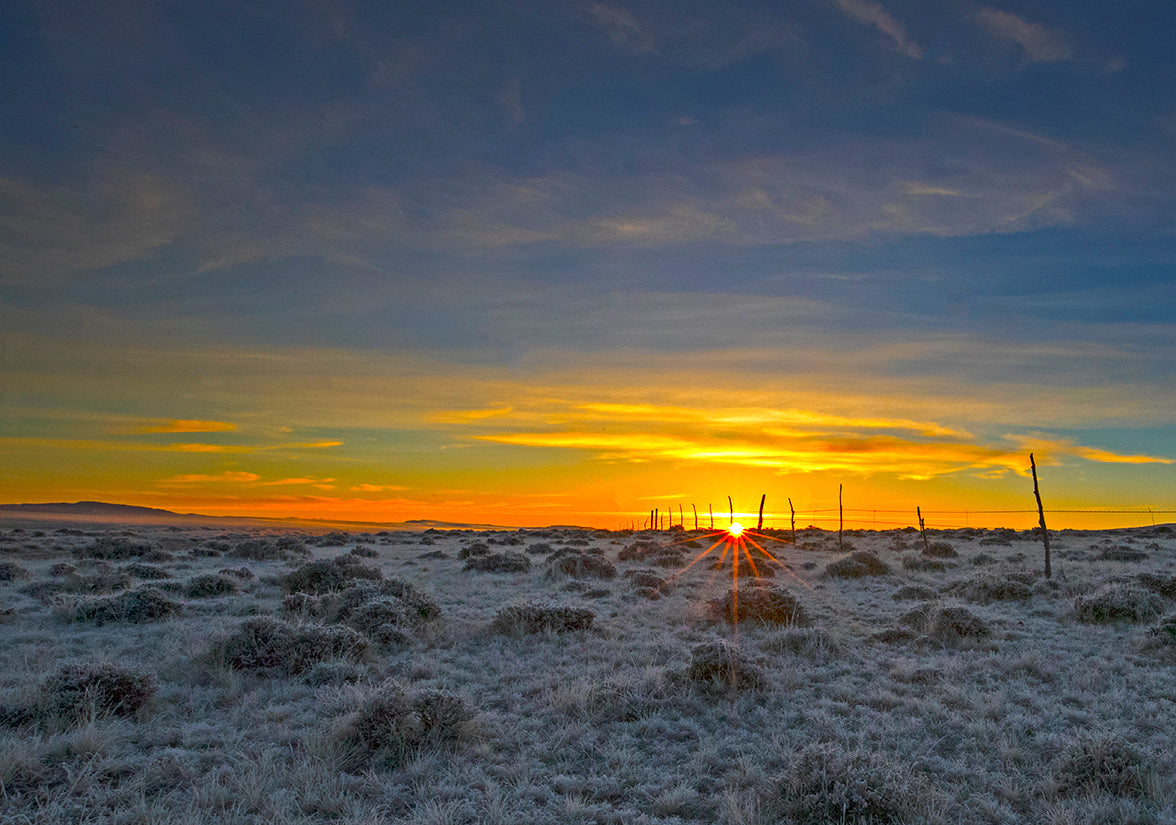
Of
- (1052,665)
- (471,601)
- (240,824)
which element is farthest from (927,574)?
(240,824)

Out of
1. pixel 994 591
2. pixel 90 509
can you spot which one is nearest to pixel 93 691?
pixel 994 591

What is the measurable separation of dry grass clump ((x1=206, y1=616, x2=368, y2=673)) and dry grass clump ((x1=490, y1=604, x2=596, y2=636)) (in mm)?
3366

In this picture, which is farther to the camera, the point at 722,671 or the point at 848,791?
the point at 722,671

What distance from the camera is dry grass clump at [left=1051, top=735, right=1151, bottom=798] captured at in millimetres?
6656

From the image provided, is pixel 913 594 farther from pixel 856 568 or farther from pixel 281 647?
pixel 281 647

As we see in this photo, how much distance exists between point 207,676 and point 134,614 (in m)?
6.23

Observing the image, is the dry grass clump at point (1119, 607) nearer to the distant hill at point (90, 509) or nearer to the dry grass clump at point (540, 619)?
the dry grass clump at point (540, 619)

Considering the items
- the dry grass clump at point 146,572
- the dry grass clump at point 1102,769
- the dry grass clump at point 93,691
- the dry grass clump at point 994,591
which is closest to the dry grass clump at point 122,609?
the dry grass clump at point 93,691

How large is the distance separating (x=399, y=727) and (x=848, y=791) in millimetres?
5061

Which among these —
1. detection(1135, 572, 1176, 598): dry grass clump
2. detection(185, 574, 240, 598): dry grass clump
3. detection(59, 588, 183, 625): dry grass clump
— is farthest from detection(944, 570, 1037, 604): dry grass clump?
detection(185, 574, 240, 598): dry grass clump

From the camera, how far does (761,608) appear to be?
16.0 m

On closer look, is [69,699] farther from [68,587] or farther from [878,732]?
[68,587]

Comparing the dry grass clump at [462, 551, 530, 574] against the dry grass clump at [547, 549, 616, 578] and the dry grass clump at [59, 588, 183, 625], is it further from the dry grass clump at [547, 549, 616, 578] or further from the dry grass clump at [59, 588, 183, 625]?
the dry grass clump at [59, 588, 183, 625]

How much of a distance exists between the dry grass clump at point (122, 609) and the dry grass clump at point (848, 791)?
14815 millimetres
